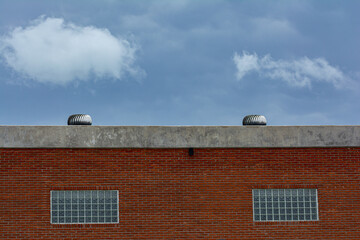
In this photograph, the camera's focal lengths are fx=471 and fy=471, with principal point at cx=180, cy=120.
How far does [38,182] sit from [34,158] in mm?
694

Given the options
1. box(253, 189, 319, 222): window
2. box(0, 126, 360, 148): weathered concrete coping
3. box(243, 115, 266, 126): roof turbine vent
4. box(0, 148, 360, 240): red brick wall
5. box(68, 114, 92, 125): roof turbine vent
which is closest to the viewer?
box(0, 148, 360, 240): red brick wall

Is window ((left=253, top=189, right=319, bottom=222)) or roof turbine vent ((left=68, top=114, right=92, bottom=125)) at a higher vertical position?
roof turbine vent ((left=68, top=114, right=92, bottom=125))

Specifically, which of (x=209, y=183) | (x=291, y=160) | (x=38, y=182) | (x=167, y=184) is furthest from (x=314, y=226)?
(x=38, y=182)

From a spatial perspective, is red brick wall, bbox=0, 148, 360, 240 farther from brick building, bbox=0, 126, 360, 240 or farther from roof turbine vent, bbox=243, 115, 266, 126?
roof turbine vent, bbox=243, 115, 266, 126

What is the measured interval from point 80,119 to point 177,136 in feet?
9.94

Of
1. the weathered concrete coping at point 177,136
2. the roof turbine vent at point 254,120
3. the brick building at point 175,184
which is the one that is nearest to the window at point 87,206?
the brick building at point 175,184

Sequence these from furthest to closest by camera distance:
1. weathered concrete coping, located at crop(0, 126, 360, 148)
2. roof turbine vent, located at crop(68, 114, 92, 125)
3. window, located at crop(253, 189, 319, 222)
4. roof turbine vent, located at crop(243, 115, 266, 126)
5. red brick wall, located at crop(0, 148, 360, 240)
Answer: roof turbine vent, located at crop(243, 115, 266, 126) → roof turbine vent, located at crop(68, 114, 92, 125) → window, located at crop(253, 189, 319, 222) → weathered concrete coping, located at crop(0, 126, 360, 148) → red brick wall, located at crop(0, 148, 360, 240)

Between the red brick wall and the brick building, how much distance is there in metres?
0.03

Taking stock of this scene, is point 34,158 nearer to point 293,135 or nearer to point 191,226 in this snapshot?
point 191,226

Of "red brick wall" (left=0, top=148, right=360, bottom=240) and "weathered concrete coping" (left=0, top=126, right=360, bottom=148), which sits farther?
"weathered concrete coping" (left=0, top=126, right=360, bottom=148)

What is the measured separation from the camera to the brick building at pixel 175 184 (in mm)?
13398

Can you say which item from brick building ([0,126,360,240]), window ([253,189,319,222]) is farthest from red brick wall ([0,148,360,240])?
window ([253,189,319,222])

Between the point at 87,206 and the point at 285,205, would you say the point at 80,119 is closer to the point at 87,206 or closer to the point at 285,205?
the point at 87,206

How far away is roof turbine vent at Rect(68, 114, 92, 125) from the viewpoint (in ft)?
46.7
